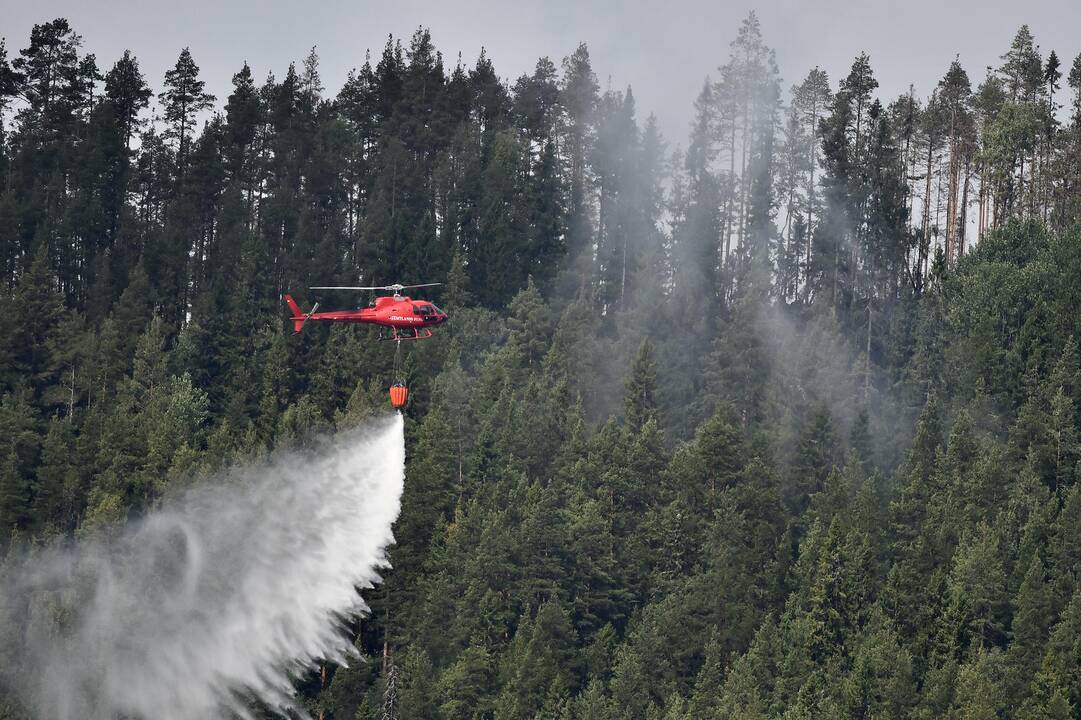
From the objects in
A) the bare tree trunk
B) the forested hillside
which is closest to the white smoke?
the forested hillside

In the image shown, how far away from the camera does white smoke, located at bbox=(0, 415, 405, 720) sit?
84812mm

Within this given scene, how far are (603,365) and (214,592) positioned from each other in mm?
25517

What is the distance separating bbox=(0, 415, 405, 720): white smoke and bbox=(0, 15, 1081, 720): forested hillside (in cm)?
172

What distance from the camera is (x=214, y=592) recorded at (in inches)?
3484

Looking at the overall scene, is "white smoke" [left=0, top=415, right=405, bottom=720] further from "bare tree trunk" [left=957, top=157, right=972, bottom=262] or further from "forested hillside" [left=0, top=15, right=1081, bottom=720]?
"bare tree trunk" [left=957, top=157, right=972, bottom=262]

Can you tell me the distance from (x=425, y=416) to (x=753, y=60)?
3977cm

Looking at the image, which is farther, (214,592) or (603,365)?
(603,365)

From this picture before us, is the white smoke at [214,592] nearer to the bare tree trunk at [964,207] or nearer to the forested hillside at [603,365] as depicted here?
the forested hillside at [603,365]

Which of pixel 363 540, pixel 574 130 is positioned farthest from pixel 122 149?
pixel 363 540

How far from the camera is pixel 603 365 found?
325 ft

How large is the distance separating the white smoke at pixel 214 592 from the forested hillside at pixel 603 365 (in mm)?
1722

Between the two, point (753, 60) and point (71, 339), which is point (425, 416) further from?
point (753, 60)

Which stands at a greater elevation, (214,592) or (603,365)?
(603,365)

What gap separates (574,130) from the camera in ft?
422
